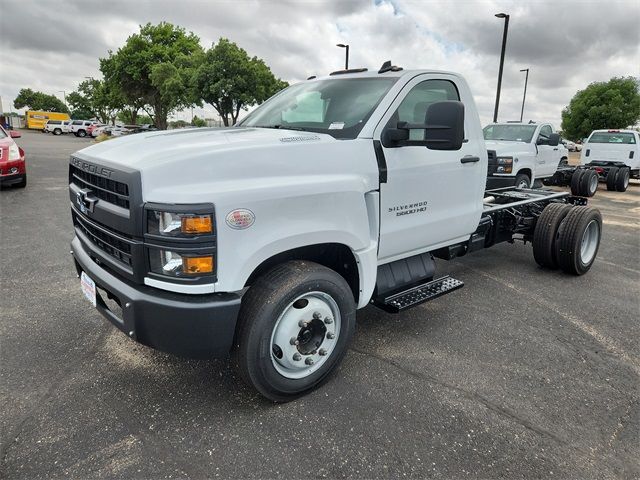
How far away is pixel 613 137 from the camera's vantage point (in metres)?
15.6

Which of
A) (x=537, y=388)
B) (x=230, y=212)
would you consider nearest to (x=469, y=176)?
(x=537, y=388)

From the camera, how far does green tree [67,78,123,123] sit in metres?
60.2

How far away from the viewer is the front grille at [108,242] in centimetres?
246

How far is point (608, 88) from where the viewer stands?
4234 cm

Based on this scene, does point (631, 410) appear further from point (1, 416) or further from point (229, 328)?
point (1, 416)

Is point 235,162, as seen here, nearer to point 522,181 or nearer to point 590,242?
point 590,242

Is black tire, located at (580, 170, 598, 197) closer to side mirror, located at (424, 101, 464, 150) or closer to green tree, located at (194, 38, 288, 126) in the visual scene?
side mirror, located at (424, 101, 464, 150)

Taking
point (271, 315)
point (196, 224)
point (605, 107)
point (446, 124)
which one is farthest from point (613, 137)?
point (605, 107)

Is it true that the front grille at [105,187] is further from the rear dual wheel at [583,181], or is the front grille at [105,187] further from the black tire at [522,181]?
the rear dual wheel at [583,181]

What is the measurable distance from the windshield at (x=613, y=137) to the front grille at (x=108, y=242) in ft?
57.3

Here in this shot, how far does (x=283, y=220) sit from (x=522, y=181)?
32.3ft

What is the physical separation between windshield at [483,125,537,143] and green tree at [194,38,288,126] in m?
16.0

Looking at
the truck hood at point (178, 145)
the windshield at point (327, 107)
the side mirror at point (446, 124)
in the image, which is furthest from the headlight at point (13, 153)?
the side mirror at point (446, 124)

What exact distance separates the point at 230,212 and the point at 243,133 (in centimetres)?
103
